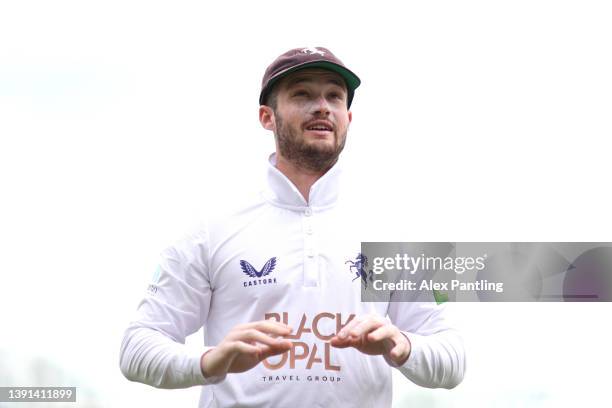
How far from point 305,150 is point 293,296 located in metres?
0.90

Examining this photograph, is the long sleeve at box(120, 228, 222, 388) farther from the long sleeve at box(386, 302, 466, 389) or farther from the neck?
the long sleeve at box(386, 302, 466, 389)

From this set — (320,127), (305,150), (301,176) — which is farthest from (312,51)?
(301,176)

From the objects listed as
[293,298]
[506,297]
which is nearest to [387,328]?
[293,298]

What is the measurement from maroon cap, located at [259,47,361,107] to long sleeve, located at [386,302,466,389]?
4.79 feet

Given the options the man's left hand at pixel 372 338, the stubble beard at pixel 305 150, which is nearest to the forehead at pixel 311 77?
the stubble beard at pixel 305 150

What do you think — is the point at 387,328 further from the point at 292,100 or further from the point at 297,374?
the point at 292,100

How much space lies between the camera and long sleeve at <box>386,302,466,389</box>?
15.8 ft

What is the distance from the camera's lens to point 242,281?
5098 millimetres

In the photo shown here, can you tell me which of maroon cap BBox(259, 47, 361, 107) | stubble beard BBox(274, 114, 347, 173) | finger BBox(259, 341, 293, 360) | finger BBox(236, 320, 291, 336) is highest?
maroon cap BBox(259, 47, 361, 107)

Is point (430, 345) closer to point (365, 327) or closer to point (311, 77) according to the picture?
point (365, 327)

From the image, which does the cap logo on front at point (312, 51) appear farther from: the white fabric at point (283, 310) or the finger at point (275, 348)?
the finger at point (275, 348)

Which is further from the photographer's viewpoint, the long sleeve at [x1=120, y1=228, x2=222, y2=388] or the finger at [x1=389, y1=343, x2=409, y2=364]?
the long sleeve at [x1=120, y1=228, x2=222, y2=388]

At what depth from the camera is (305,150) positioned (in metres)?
5.27

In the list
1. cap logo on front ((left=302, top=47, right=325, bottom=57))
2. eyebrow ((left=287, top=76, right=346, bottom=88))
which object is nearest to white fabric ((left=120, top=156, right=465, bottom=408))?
eyebrow ((left=287, top=76, right=346, bottom=88))
